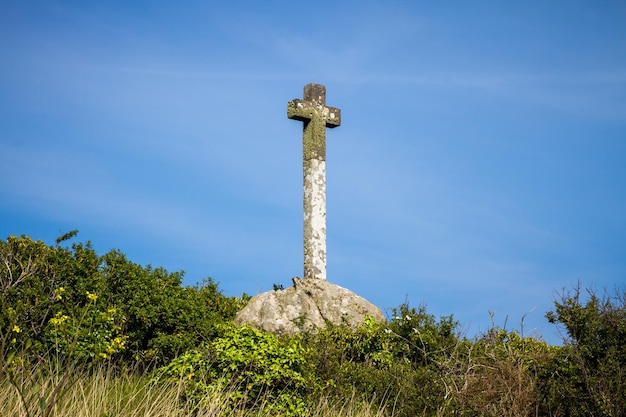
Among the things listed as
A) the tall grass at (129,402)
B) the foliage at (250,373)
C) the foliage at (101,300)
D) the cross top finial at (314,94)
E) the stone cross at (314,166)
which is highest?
the cross top finial at (314,94)

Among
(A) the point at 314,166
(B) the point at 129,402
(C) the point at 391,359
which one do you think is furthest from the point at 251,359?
(A) the point at 314,166

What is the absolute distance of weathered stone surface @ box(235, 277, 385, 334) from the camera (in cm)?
1336

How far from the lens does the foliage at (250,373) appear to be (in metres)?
9.84

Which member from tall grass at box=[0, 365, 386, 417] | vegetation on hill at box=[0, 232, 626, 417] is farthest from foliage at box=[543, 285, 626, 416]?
tall grass at box=[0, 365, 386, 417]

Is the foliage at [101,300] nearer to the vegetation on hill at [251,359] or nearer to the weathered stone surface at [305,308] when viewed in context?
the vegetation on hill at [251,359]

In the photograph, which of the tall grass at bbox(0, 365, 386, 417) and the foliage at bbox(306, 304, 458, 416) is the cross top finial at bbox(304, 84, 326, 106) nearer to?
the foliage at bbox(306, 304, 458, 416)

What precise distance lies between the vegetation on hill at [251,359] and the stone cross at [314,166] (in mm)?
2131

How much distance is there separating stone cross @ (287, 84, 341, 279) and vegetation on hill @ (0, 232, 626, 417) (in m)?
2.13

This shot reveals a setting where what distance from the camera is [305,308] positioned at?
45.2 feet

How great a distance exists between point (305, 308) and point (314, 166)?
3489 millimetres

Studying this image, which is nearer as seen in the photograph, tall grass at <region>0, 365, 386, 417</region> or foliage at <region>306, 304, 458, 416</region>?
tall grass at <region>0, 365, 386, 417</region>

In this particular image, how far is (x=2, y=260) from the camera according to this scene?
1234cm

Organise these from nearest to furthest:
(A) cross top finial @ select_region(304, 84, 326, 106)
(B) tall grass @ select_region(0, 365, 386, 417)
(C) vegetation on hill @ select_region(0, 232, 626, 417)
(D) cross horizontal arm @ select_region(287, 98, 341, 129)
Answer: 1. (B) tall grass @ select_region(0, 365, 386, 417)
2. (C) vegetation on hill @ select_region(0, 232, 626, 417)
3. (D) cross horizontal arm @ select_region(287, 98, 341, 129)
4. (A) cross top finial @ select_region(304, 84, 326, 106)

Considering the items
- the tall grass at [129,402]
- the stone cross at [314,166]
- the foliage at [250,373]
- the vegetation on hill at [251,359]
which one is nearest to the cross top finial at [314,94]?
the stone cross at [314,166]
